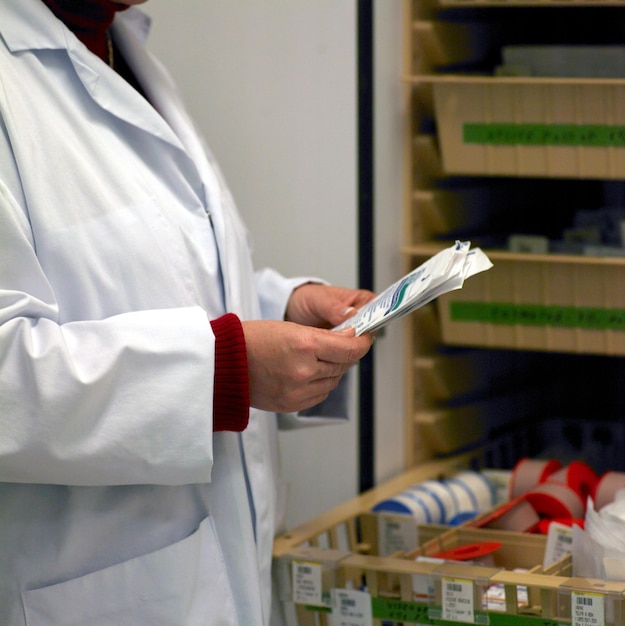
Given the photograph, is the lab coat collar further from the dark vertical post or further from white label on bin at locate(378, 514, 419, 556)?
white label on bin at locate(378, 514, 419, 556)

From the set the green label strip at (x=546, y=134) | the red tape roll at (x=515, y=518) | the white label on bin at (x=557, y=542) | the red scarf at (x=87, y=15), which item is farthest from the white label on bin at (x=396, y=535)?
the red scarf at (x=87, y=15)

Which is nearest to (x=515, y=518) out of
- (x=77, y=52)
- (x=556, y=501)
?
(x=556, y=501)

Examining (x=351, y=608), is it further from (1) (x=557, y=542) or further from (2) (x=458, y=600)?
(1) (x=557, y=542)

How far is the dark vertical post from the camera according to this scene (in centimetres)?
184

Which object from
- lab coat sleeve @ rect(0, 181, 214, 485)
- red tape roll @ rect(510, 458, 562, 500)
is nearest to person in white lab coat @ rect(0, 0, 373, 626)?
lab coat sleeve @ rect(0, 181, 214, 485)

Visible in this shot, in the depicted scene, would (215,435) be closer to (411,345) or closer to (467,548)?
(467,548)

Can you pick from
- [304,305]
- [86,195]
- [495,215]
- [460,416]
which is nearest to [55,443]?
[86,195]

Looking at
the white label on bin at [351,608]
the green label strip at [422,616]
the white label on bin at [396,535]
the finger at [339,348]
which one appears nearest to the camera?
the finger at [339,348]

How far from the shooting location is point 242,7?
192cm

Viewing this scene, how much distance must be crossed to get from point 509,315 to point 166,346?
924mm

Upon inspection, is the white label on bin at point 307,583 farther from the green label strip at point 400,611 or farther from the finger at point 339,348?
the finger at point 339,348

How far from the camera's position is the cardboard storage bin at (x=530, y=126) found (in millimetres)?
1820

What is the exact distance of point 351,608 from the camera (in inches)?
59.3

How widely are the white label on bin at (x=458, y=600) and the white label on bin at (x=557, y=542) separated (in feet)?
0.71
